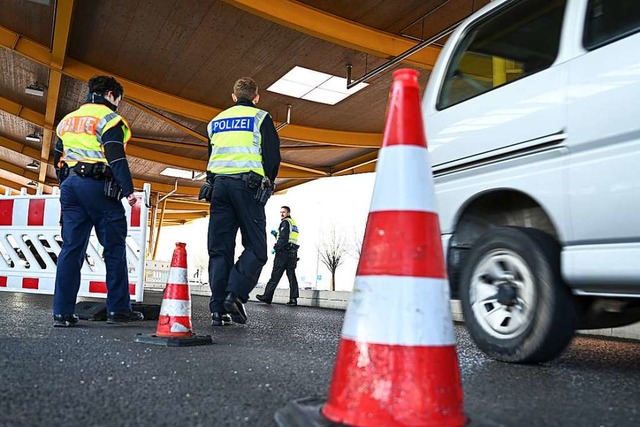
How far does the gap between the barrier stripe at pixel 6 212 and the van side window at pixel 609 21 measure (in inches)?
249

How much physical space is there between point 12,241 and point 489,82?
230 inches

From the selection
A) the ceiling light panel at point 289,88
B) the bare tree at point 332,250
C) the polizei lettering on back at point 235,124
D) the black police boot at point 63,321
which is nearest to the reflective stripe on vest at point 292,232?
the ceiling light panel at point 289,88

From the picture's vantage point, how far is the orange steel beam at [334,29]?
9.28 m

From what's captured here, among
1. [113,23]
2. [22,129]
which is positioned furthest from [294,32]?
[22,129]

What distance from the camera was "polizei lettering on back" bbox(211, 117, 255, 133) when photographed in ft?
14.4

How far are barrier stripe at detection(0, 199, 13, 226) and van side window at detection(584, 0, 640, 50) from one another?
6.31m

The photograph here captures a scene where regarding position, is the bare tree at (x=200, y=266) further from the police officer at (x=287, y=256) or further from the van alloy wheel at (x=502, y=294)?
the van alloy wheel at (x=502, y=294)

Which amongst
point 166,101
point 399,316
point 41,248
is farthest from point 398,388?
point 166,101

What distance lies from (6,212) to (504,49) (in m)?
5.91

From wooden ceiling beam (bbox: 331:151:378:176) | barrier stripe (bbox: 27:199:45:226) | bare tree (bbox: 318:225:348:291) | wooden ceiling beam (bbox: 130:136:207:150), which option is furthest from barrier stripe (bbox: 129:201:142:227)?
wooden ceiling beam (bbox: 331:151:378:176)

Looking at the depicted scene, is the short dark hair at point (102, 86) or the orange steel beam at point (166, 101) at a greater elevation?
the orange steel beam at point (166, 101)

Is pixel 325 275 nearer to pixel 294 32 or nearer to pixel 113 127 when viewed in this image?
pixel 294 32

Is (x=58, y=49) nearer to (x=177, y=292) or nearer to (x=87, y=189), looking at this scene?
(x=87, y=189)

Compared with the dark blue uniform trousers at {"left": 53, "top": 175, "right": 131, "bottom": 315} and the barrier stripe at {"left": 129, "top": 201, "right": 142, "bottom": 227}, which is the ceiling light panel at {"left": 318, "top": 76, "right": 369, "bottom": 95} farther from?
the dark blue uniform trousers at {"left": 53, "top": 175, "right": 131, "bottom": 315}
